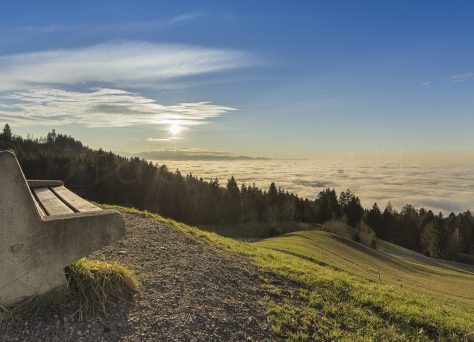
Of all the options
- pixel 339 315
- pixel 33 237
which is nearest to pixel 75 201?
pixel 33 237

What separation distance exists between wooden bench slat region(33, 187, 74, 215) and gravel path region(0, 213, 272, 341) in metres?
1.92

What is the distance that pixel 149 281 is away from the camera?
8.83m

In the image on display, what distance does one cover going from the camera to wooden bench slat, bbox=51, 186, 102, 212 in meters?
7.47

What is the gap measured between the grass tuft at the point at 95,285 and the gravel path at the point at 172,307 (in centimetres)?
23

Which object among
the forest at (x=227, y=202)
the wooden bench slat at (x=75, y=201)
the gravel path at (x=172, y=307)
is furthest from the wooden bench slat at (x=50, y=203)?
the forest at (x=227, y=202)

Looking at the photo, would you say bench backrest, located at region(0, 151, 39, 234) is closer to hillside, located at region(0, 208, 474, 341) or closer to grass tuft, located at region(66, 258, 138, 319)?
grass tuft, located at region(66, 258, 138, 319)

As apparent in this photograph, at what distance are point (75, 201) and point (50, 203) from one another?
54 cm

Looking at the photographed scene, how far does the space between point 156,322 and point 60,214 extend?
2.82 m

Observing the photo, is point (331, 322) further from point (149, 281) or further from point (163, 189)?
point (163, 189)

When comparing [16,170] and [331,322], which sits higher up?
[16,170]

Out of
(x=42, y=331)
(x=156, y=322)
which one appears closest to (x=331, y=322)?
(x=156, y=322)

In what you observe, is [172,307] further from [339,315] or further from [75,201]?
[339,315]

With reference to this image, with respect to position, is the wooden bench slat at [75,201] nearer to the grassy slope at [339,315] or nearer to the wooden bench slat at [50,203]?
the wooden bench slat at [50,203]

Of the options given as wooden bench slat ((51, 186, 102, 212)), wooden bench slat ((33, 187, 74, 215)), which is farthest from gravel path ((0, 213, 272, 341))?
wooden bench slat ((51, 186, 102, 212))
